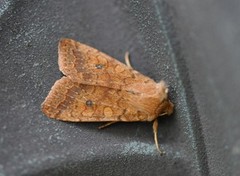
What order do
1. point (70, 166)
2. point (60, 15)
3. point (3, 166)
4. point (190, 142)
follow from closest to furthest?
point (3, 166)
point (70, 166)
point (190, 142)
point (60, 15)

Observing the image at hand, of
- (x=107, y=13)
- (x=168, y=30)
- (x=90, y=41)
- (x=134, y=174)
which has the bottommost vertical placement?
(x=134, y=174)

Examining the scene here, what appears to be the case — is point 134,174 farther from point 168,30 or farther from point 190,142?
point 168,30

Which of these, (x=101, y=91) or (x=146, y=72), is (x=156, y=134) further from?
(x=101, y=91)

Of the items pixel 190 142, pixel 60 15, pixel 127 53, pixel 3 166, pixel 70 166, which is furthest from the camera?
pixel 127 53

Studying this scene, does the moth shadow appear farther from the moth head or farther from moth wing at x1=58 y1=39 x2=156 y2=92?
moth wing at x1=58 y1=39 x2=156 y2=92

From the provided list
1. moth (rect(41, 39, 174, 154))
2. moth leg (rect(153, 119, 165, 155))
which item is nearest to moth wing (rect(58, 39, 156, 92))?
moth (rect(41, 39, 174, 154))

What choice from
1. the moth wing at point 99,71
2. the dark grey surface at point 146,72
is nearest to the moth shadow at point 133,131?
the dark grey surface at point 146,72

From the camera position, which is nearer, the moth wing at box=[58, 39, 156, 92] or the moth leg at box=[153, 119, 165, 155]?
the moth leg at box=[153, 119, 165, 155]

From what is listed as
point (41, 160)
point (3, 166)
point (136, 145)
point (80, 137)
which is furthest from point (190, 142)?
point (3, 166)
